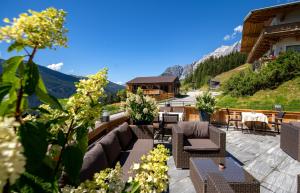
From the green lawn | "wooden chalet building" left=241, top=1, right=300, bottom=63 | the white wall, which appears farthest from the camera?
the white wall

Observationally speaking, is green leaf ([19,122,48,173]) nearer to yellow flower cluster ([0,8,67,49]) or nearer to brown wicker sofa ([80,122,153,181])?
yellow flower cluster ([0,8,67,49])

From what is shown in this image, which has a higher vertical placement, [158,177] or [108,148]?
[158,177]

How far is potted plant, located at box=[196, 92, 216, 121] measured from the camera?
38.9ft

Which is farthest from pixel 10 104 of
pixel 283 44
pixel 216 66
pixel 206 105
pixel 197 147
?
pixel 216 66

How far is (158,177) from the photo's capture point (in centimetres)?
115

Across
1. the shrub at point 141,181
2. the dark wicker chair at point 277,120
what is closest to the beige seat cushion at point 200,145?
the shrub at point 141,181

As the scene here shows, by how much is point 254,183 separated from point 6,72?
4351 millimetres

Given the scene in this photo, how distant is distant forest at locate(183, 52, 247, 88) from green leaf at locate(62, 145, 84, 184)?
85.4m

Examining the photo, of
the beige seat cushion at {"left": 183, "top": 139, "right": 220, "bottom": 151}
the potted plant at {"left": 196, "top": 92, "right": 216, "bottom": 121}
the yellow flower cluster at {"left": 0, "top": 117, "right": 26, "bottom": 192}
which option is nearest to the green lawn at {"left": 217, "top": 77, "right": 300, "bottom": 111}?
the potted plant at {"left": 196, "top": 92, "right": 216, "bottom": 121}

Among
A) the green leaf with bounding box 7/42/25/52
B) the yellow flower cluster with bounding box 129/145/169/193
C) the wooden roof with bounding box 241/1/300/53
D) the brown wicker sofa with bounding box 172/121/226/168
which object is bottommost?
the brown wicker sofa with bounding box 172/121/226/168

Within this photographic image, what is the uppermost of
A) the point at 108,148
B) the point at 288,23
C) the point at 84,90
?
the point at 288,23

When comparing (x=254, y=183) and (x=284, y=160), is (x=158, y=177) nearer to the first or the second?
(x=254, y=183)

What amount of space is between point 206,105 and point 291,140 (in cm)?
482

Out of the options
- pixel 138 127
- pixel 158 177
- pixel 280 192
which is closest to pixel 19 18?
pixel 158 177
